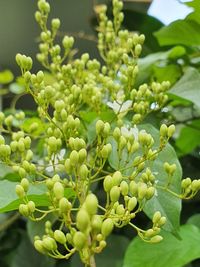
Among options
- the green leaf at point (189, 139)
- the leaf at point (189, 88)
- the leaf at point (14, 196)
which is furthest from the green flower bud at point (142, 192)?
the green leaf at point (189, 139)

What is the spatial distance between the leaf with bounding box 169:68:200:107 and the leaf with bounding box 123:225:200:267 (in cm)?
15

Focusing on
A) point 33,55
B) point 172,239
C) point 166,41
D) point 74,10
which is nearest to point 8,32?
point 33,55

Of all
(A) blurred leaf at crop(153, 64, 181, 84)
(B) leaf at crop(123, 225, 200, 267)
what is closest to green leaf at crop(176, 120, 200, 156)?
(A) blurred leaf at crop(153, 64, 181, 84)

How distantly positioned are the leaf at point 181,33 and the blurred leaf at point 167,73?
0.04 m

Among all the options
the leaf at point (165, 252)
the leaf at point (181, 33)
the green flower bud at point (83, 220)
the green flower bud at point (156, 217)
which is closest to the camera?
the green flower bud at point (83, 220)

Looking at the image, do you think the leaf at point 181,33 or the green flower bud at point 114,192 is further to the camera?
the leaf at point 181,33

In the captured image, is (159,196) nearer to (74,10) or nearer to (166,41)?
(166,41)

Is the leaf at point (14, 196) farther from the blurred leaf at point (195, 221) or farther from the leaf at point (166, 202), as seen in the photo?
the blurred leaf at point (195, 221)

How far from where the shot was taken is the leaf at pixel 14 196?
403mm

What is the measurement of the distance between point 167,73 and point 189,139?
100 mm

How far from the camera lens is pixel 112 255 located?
0.59 meters

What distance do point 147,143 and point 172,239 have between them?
0.19 meters

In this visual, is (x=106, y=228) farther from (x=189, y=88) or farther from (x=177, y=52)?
(x=177, y=52)

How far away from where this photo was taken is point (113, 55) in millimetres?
578
